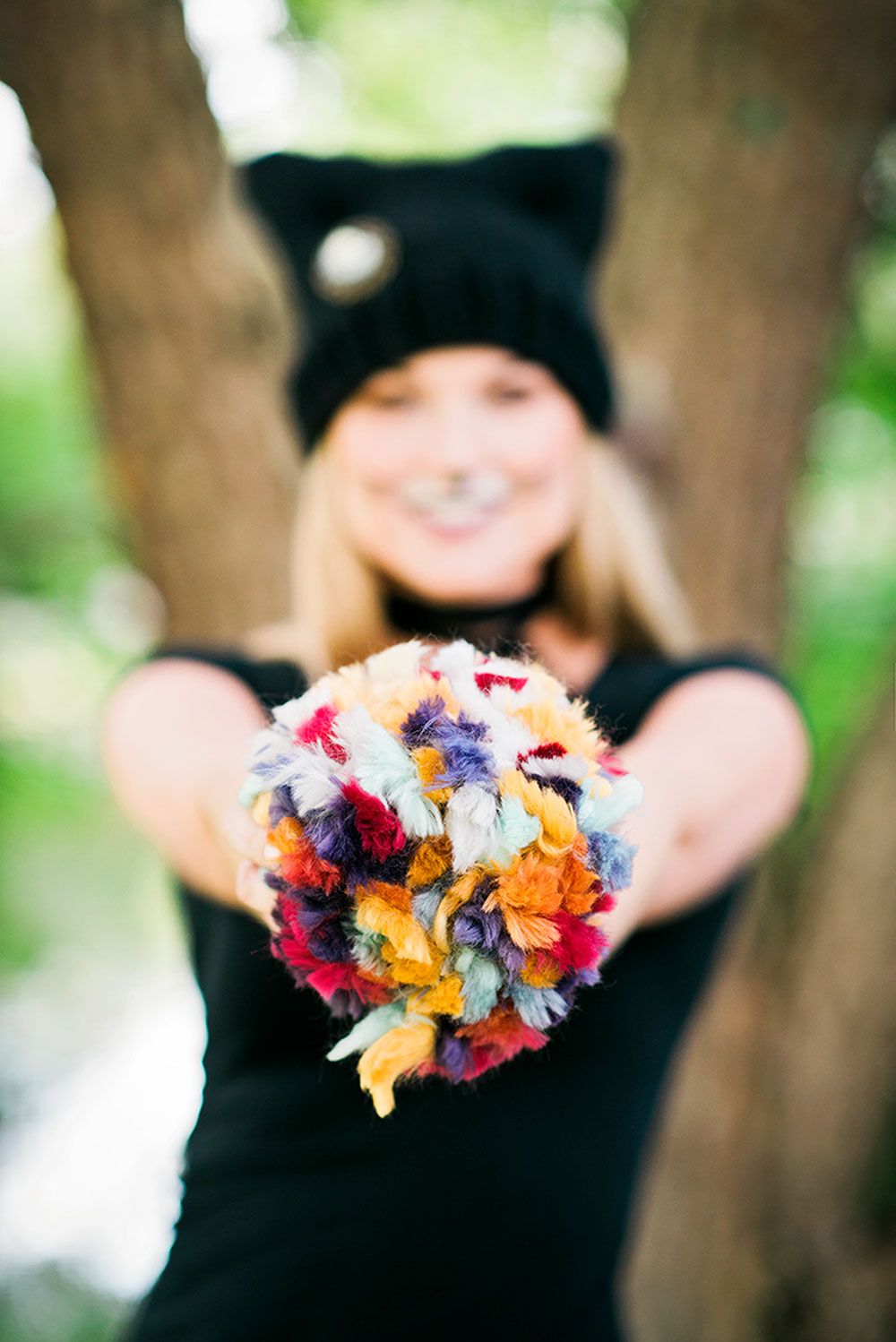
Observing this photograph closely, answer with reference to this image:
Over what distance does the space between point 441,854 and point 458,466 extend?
95 centimetres

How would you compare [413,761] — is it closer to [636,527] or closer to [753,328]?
[636,527]

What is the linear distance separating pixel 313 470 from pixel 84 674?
354 centimetres

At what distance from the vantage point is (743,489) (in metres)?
2.76

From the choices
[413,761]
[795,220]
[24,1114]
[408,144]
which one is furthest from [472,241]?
[24,1114]

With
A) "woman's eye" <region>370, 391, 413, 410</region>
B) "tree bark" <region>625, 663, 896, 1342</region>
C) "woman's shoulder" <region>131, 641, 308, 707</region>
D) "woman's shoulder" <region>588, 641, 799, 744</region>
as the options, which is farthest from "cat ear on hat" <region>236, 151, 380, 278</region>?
"tree bark" <region>625, 663, 896, 1342</region>

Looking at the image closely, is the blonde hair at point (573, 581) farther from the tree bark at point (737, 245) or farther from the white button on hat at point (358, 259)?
the tree bark at point (737, 245)

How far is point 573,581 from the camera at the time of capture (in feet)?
6.37

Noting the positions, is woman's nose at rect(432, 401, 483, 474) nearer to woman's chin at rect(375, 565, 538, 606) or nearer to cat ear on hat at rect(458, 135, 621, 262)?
woman's chin at rect(375, 565, 538, 606)

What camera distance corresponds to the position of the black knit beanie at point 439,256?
1678mm

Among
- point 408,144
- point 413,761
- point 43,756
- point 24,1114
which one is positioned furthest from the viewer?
point 24,1114

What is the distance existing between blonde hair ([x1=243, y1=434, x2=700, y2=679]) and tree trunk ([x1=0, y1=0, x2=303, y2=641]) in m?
0.60

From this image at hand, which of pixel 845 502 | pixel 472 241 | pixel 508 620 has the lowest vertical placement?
pixel 845 502

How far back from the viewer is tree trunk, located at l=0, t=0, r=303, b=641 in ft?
7.47

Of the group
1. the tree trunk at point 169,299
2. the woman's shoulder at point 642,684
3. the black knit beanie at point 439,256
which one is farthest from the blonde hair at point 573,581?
the tree trunk at point 169,299
